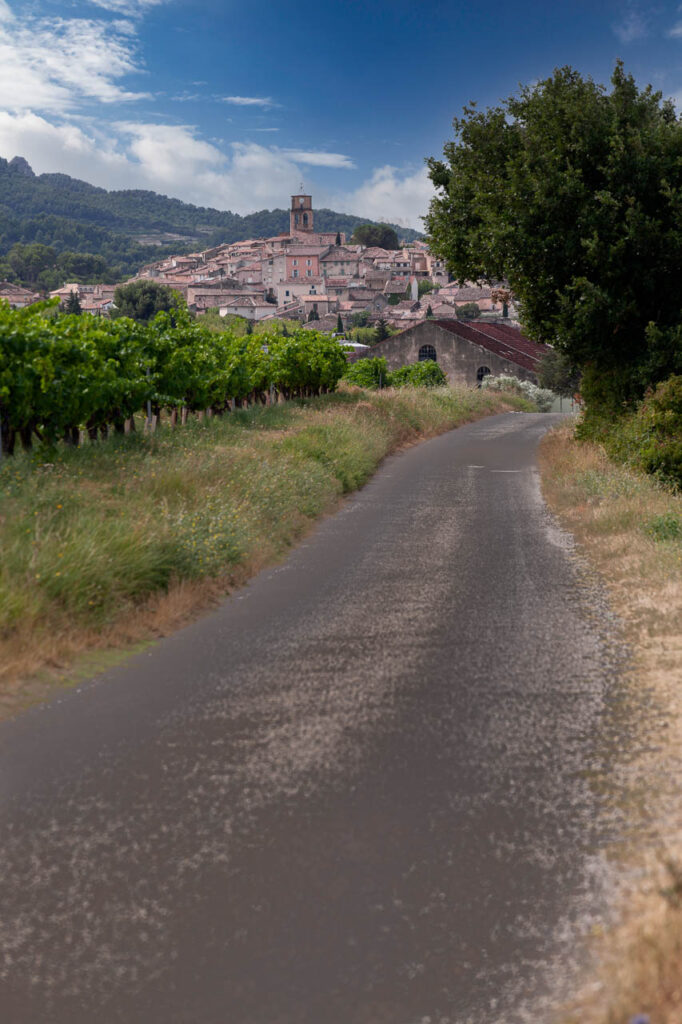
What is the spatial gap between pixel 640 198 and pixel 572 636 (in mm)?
15360

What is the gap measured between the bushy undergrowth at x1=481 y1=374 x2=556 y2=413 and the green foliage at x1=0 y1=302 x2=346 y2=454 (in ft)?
136

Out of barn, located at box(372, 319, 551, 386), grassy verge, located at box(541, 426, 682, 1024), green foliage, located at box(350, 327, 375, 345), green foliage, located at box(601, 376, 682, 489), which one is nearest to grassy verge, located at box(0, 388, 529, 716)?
grassy verge, located at box(541, 426, 682, 1024)

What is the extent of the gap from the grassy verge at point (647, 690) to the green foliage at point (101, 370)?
847 cm

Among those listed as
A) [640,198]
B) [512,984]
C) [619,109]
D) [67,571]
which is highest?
[619,109]

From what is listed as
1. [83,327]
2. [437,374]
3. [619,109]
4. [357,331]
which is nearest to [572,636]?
[83,327]

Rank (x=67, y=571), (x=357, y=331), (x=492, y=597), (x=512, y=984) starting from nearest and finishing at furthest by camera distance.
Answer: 1. (x=512, y=984)
2. (x=67, y=571)
3. (x=492, y=597)
4. (x=357, y=331)

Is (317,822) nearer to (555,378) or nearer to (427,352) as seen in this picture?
(555,378)

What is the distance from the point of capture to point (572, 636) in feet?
28.8

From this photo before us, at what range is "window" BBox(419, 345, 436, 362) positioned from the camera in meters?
77.5

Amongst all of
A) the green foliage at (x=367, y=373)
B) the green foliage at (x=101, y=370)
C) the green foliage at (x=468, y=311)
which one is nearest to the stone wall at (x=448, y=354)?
the green foliage at (x=367, y=373)

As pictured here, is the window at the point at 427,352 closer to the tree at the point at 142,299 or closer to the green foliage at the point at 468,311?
the tree at the point at 142,299

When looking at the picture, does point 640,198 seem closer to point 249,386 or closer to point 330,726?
point 249,386

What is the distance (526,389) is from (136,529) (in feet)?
207

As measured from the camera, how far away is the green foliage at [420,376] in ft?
224
